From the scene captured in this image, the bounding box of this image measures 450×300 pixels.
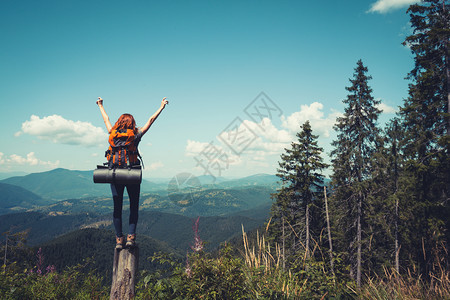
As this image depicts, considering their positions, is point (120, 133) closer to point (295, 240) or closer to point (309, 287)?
point (309, 287)

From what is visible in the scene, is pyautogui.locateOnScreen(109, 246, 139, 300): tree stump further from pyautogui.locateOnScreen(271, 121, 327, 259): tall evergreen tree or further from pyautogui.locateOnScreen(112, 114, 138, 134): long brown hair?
pyautogui.locateOnScreen(271, 121, 327, 259): tall evergreen tree

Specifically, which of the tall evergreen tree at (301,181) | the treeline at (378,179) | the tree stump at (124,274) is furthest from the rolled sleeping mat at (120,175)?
the tall evergreen tree at (301,181)

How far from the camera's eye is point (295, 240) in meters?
18.5

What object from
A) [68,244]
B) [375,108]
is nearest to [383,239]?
[375,108]

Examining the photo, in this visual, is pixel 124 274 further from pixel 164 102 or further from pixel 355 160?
pixel 355 160

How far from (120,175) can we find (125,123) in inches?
31.5

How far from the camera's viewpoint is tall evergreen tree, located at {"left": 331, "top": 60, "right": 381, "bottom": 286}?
1648 centimetres

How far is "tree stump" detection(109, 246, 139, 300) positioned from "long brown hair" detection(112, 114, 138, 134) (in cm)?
171

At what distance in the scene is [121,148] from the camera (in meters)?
3.38

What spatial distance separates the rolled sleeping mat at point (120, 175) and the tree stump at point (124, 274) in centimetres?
91

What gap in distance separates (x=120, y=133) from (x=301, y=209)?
57.4 feet

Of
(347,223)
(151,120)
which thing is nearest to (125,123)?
(151,120)

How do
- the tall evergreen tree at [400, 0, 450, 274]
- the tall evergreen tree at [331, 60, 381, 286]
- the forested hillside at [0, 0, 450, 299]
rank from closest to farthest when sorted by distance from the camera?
1. the forested hillside at [0, 0, 450, 299]
2. the tall evergreen tree at [400, 0, 450, 274]
3. the tall evergreen tree at [331, 60, 381, 286]

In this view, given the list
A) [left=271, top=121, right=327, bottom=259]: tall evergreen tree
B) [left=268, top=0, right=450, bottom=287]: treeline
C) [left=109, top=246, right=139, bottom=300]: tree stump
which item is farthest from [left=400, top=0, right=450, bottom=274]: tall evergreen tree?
[left=109, top=246, right=139, bottom=300]: tree stump
